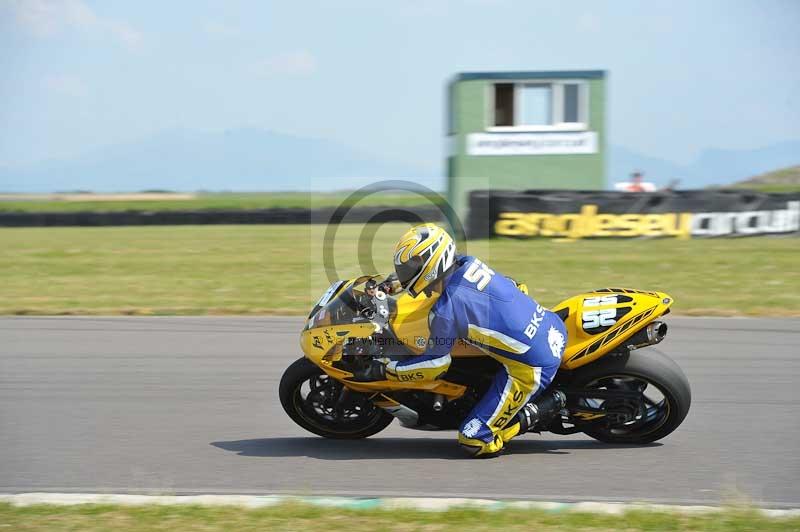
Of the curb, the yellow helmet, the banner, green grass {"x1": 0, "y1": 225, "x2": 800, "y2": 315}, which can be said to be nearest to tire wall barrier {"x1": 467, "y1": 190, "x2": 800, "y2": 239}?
green grass {"x1": 0, "y1": 225, "x2": 800, "y2": 315}

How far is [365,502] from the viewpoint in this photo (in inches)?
177

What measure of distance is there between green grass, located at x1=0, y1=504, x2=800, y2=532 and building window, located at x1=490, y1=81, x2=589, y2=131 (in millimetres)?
19318

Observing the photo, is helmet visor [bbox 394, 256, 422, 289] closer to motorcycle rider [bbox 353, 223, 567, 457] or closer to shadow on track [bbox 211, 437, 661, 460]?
motorcycle rider [bbox 353, 223, 567, 457]

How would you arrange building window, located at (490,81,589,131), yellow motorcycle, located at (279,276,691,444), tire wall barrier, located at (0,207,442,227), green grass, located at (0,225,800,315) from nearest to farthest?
yellow motorcycle, located at (279,276,691,444), green grass, located at (0,225,800,315), building window, located at (490,81,589,131), tire wall barrier, located at (0,207,442,227)

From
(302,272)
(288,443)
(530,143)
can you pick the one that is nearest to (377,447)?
(288,443)

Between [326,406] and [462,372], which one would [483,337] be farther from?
A: [326,406]

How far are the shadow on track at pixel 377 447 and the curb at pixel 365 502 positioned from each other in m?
0.86

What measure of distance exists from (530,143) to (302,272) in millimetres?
9453

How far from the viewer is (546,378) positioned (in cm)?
532

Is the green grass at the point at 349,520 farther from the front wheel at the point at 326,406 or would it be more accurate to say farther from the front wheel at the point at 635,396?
the front wheel at the point at 326,406

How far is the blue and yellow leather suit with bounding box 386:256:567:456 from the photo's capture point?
5.20 m

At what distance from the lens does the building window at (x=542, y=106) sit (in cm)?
2286

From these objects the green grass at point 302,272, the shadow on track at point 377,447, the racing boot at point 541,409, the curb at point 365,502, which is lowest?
the green grass at point 302,272

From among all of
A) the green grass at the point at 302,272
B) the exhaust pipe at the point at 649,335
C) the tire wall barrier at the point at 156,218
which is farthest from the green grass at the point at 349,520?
the tire wall barrier at the point at 156,218
